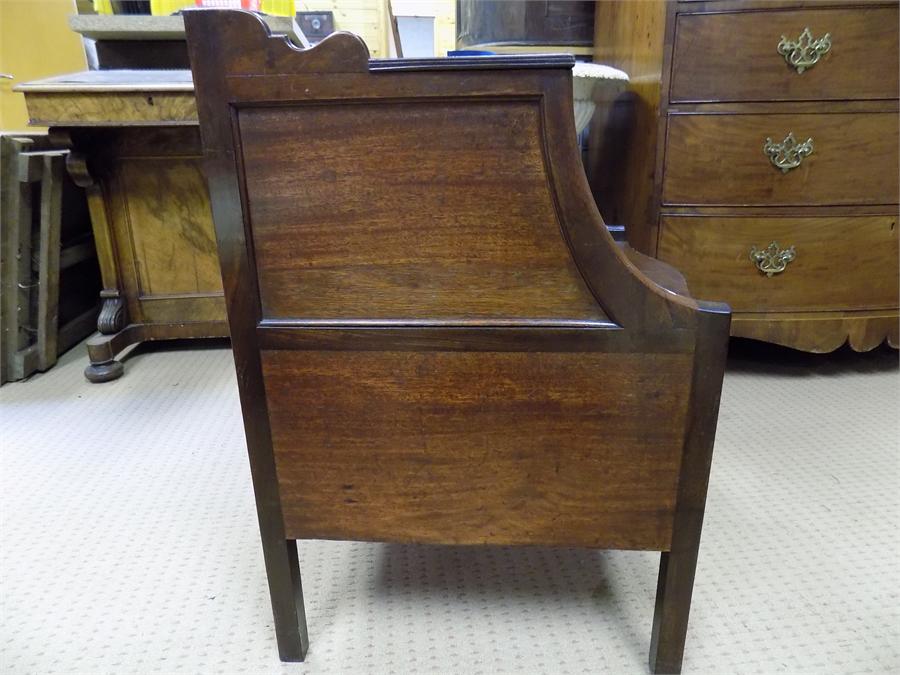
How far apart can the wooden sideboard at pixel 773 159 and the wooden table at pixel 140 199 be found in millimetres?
1096

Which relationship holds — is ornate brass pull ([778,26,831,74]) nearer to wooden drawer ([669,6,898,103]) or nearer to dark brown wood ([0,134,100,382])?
wooden drawer ([669,6,898,103])

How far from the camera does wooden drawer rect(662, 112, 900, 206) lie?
4.66 ft

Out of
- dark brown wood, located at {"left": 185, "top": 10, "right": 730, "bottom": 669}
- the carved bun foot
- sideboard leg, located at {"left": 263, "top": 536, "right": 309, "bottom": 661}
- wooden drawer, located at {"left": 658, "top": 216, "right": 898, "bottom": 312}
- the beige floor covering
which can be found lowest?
the carved bun foot

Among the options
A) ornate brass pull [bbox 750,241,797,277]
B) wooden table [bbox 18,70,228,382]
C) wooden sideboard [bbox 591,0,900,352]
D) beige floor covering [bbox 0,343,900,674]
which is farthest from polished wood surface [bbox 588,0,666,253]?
wooden table [bbox 18,70,228,382]

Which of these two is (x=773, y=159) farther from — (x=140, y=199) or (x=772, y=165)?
(x=140, y=199)

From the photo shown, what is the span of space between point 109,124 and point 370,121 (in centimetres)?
120

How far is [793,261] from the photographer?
1.52 metres

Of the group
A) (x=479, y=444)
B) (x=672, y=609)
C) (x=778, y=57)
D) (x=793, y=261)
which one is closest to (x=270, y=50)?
(x=479, y=444)

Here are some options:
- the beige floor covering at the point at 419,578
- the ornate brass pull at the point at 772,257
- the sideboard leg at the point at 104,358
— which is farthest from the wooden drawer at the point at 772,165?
the sideboard leg at the point at 104,358

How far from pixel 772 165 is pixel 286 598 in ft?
4.43

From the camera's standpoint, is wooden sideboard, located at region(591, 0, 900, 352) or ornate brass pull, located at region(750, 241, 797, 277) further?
ornate brass pull, located at region(750, 241, 797, 277)

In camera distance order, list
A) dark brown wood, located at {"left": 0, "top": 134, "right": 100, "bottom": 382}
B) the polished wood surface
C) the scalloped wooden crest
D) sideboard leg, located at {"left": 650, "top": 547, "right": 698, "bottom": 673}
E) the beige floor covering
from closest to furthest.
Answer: the scalloped wooden crest → sideboard leg, located at {"left": 650, "top": 547, "right": 698, "bottom": 673} → the beige floor covering → the polished wood surface → dark brown wood, located at {"left": 0, "top": 134, "right": 100, "bottom": 382}

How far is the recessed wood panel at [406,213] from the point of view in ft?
1.90

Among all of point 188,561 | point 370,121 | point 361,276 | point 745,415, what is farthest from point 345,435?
point 745,415
